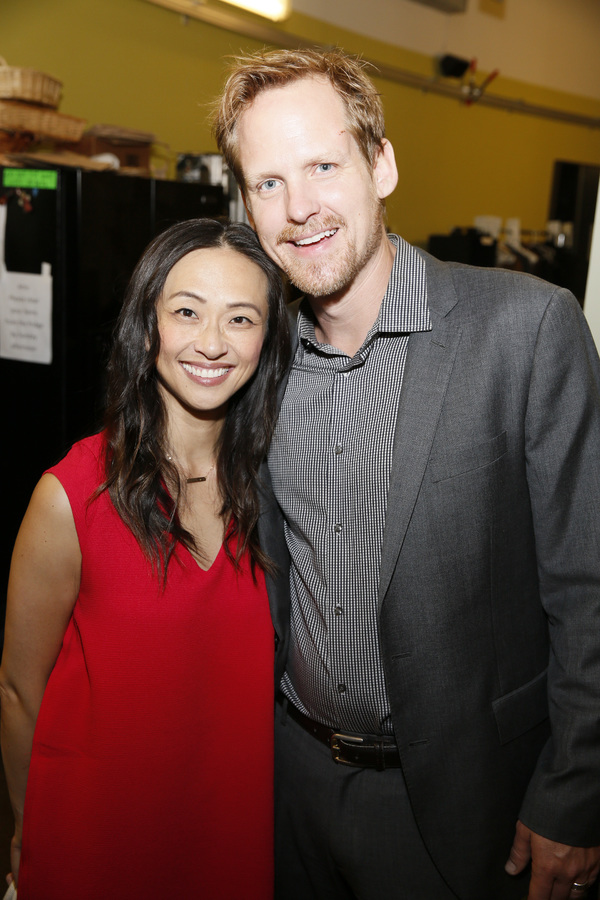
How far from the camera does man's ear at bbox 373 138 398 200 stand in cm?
160

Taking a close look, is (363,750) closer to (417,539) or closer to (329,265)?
→ (417,539)

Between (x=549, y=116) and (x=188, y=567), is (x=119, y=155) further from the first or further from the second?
(x=549, y=116)

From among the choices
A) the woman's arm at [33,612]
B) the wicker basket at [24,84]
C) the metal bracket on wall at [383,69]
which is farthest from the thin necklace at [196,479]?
the wicker basket at [24,84]

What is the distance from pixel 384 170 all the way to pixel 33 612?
45.7 inches

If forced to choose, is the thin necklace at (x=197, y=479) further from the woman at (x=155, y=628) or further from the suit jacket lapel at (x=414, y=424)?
the suit jacket lapel at (x=414, y=424)

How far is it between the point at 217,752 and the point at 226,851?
→ 0.69ft

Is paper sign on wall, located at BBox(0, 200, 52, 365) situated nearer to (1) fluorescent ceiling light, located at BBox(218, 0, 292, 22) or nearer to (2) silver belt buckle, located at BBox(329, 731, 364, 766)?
(2) silver belt buckle, located at BBox(329, 731, 364, 766)

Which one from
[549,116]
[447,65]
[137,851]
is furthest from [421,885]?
[549,116]

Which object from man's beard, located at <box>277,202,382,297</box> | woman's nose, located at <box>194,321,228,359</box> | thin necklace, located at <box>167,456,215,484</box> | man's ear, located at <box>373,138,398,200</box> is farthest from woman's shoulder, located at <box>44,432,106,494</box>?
man's ear, located at <box>373,138,398,200</box>

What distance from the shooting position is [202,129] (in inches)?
189

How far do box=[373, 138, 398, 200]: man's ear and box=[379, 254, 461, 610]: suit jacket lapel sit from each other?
389 mm

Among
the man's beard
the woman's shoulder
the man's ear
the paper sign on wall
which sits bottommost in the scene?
the woman's shoulder

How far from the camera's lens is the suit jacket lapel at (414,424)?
1.32m

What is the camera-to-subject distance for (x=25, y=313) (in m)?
3.29
